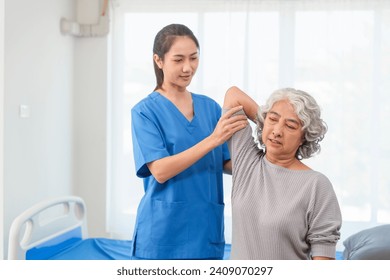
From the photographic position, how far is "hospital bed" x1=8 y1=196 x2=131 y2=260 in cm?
242

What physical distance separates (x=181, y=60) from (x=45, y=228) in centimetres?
137

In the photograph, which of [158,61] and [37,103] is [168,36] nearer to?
[158,61]

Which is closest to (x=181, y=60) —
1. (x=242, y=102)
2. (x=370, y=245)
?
(x=242, y=102)

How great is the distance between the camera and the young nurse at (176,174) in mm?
1641

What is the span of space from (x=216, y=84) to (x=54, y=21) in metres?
1.14

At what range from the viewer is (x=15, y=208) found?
10.2ft

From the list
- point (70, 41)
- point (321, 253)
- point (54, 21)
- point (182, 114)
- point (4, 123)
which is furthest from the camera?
point (70, 41)

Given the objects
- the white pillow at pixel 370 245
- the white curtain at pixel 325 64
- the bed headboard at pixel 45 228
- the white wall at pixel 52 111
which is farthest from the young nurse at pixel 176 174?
the white curtain at pixel 325 64

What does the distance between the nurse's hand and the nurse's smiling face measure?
181mm

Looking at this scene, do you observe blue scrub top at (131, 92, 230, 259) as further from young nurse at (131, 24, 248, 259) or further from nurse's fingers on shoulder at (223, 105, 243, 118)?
nurse's fingers on shoulder at (223, 105, 243, 118)

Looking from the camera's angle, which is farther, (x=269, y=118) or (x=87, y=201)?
(x=87, y=201)

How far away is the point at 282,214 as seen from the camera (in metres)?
1.42
